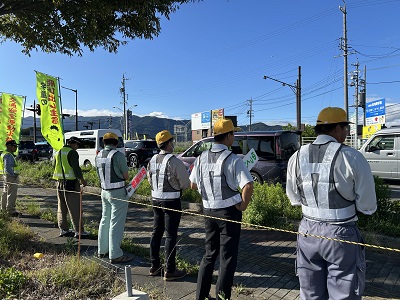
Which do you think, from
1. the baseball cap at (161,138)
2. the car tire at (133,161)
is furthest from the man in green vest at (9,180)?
the car tire at (133,161)

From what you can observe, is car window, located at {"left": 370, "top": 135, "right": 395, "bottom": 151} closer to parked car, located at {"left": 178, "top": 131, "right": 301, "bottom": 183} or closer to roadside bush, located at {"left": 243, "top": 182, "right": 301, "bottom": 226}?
parked car, located at {"left": 178, "top": 131, "right": 301, "bottom": 183}

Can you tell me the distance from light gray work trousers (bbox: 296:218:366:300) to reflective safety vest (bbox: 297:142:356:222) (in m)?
0.08

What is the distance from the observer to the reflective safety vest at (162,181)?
3.79 metres

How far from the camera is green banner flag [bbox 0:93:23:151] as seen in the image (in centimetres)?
836

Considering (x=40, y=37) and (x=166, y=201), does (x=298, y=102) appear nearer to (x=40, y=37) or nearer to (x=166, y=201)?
(x=40, y=37)

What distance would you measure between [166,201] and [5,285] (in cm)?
185

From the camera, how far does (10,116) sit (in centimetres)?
855

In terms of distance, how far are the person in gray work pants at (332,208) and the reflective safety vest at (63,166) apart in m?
4.30

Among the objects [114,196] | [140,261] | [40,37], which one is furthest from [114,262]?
[40,37]

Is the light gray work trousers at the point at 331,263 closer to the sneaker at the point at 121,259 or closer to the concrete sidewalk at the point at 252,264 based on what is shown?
the concrete sidewalk at the point at 252,264

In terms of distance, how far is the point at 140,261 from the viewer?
4359 millimetres

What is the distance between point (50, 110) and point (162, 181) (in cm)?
476

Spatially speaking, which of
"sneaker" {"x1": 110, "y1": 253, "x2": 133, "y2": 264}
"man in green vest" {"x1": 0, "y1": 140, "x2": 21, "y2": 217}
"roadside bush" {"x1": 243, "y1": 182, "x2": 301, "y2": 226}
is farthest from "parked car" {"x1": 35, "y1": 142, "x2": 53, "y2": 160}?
"sneaker" {"x1": 110, "y1": 253, "x2": 133, "y2": 264}

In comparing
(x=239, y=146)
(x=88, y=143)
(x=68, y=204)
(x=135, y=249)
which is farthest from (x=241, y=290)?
(x=88, y=143)
